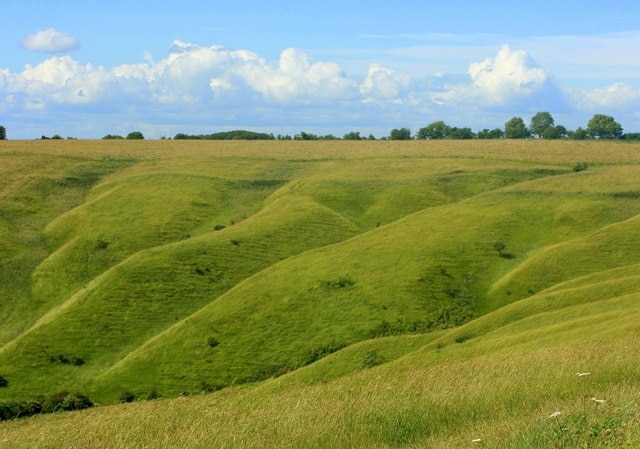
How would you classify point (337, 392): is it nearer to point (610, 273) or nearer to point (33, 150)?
point (610, 273)

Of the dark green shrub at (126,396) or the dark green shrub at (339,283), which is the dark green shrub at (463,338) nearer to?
the dark green shrub at (339,283)

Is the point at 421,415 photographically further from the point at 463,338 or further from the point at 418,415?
the point at 463,338

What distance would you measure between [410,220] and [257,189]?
3813 cm

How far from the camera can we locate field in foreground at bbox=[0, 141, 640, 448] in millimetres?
15445

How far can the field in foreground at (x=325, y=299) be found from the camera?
608 inches

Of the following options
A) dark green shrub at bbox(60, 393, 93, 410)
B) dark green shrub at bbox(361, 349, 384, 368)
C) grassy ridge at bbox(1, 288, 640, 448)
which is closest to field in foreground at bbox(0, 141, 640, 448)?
grassy ridge at bbox(1, 288, 640, 448)

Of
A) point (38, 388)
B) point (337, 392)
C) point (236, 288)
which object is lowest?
point (38, 388)

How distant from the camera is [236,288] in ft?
265

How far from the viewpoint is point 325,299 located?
252 feet

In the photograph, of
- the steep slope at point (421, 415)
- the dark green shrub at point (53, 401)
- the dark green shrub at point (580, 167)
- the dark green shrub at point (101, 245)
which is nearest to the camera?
the steep slope at point (421, 415)

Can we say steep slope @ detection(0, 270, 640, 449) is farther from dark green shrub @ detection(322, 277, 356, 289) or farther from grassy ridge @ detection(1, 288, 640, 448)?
dark green shrub @ detection(322, 277, 356, 289)

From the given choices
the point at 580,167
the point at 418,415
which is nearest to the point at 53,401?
the point at 418,415

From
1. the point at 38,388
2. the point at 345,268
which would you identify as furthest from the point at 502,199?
the point at 38,388

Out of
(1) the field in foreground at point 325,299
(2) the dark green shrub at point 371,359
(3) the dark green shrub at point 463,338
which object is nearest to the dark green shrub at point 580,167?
(1) the field in foreground at point 325,299
